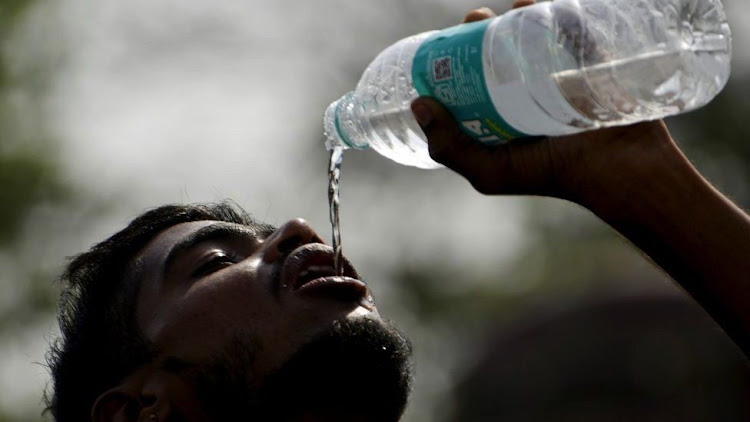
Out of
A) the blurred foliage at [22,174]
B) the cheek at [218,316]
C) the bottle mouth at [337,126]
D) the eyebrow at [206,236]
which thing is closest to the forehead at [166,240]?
the eyebrow at [206,236]

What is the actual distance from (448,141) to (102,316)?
1.52 m

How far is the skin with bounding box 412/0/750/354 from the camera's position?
4.14m

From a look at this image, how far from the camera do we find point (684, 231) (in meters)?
4.15

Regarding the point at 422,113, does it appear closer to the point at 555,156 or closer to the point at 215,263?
the point at 555,156

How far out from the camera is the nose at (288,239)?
15.9 ft

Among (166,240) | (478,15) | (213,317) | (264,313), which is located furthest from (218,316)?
(478,15)

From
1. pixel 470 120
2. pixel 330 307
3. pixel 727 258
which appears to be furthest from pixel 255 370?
pixel 727 258

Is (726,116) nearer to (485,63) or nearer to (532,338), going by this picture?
(532,338)

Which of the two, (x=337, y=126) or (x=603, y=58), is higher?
(x=337, y=126)

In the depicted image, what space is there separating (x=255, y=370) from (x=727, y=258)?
1.43 meters

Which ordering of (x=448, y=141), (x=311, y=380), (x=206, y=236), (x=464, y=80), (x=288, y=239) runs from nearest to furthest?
1. (x=464, y=80)
2. (x=448, y=141)
3. (x=311, y=380)
4. (x=288, y=239)
5. (x=206, y=236)

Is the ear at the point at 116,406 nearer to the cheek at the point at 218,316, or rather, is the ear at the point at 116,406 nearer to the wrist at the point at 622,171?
the cheek at the point at 218,316

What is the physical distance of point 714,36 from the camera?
4.24m

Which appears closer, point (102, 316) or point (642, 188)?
point (642, 188)
